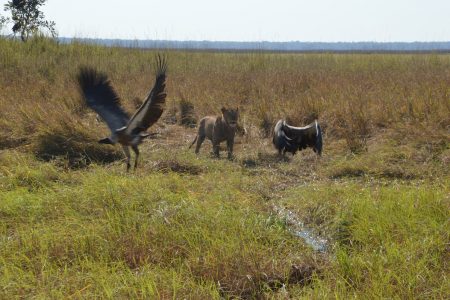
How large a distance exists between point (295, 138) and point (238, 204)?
284 cm

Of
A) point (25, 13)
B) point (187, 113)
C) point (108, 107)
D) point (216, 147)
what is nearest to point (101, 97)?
point (108, 107)

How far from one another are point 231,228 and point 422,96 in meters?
5.70

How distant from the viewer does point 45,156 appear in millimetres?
7555

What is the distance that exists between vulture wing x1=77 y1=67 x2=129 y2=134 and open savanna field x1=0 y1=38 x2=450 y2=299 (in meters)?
0.64

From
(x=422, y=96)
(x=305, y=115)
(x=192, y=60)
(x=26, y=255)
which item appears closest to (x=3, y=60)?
(x=192, y=60)

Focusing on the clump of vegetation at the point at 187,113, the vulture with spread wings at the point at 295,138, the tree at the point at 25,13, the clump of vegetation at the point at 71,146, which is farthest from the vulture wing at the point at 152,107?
the tree at the point at 25,13

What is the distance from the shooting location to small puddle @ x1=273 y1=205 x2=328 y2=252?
446cm

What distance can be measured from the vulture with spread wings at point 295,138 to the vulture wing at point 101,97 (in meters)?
2.07

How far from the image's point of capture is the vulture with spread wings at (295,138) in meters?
7.57

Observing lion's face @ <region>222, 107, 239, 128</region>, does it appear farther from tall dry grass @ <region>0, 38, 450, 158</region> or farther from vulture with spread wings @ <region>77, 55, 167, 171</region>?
vulture with spread wings @ <region>77, 55, 167, 171</region>

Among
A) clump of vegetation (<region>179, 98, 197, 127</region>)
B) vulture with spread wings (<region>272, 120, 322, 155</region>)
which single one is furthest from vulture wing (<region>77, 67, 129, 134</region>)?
clump of vegetation (<region>179, 98, 197, 127</region>)

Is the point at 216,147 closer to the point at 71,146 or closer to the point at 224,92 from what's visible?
the point at 71,146

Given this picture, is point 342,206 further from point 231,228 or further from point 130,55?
point 130,55

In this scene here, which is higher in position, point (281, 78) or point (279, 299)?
point (281, 78)
